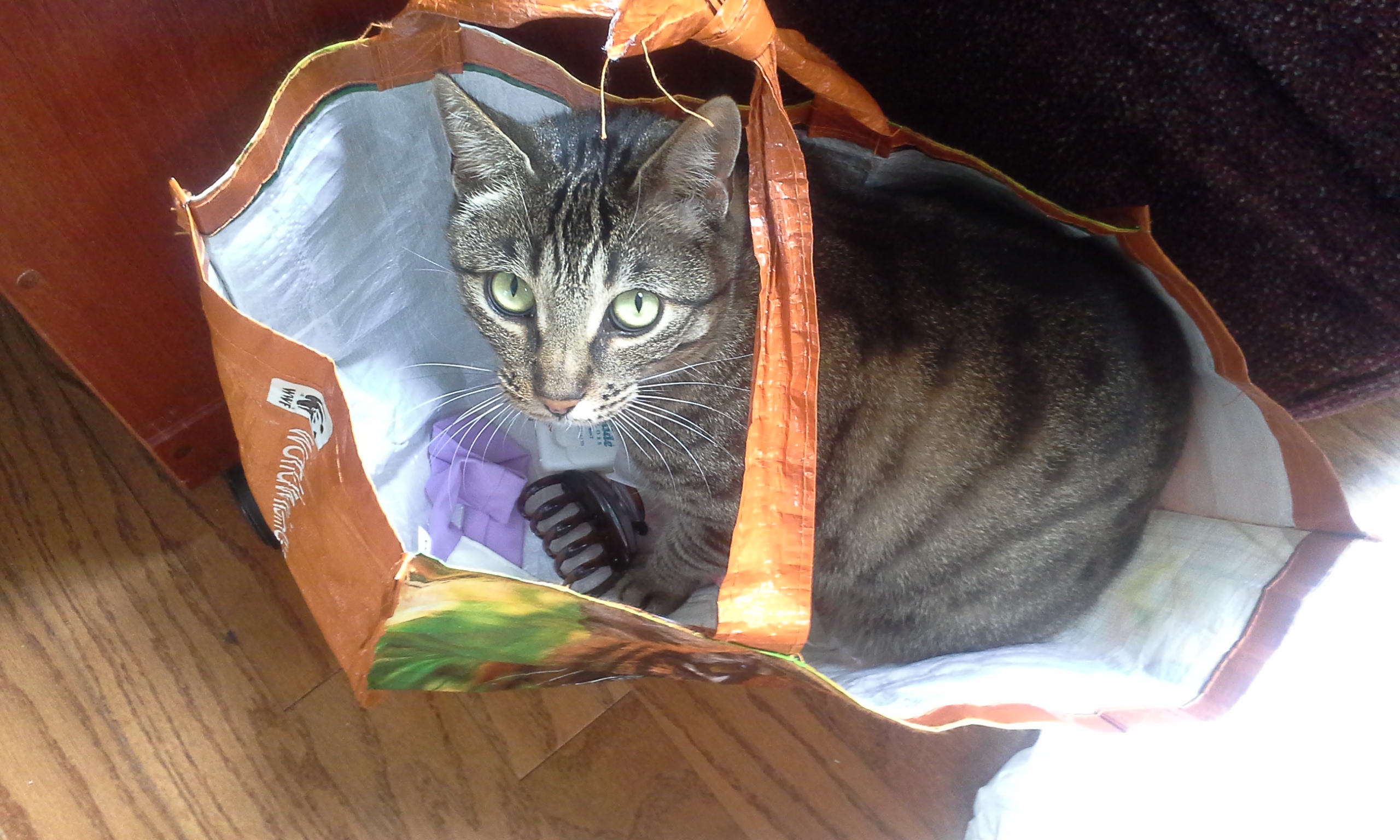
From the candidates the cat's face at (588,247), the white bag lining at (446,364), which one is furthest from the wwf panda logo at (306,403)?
the cat's face at (588,247)

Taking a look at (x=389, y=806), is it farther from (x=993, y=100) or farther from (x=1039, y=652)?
(x=993, y=100)

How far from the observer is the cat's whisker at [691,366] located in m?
0.86

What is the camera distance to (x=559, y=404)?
833mm

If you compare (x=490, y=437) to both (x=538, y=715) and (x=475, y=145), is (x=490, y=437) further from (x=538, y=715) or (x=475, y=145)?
(x=475, y=145)

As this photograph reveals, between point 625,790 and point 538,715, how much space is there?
0.15 metres

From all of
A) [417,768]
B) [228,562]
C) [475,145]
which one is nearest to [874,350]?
[475,145]

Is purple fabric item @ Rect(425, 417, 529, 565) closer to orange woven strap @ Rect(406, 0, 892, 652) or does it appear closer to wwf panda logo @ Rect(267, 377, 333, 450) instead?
wwf panda logo @ Rect(267, 377, 333, 450)

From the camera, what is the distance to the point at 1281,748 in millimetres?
972

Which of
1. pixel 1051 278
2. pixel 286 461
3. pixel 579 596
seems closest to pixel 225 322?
pixel 286 461

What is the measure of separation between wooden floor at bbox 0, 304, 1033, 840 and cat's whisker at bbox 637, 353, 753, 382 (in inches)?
18.5

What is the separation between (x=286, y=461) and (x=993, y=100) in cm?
90

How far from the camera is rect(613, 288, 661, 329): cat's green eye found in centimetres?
81

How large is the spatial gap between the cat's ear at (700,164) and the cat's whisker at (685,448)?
0.24 m

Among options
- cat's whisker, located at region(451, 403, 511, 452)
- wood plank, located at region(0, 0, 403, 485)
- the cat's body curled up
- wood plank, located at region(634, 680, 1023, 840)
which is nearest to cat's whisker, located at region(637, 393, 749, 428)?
the cat's body curled up
